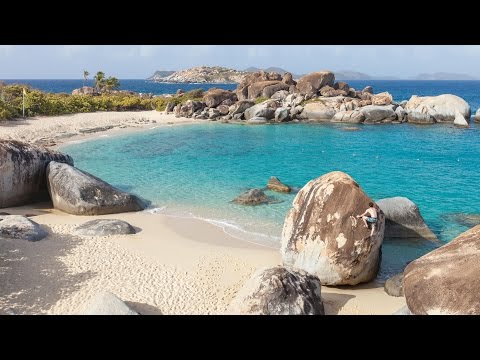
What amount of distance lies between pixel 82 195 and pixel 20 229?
11.1 feet

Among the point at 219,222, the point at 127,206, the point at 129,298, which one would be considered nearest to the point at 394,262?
the point at 219,222

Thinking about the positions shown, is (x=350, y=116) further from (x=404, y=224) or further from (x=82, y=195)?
(x=82, y=195)

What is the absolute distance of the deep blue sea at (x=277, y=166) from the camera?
1666cm

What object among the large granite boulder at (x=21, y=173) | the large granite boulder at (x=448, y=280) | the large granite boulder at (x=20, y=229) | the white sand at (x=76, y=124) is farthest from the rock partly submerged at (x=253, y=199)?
the white sand at (x=76, y=124)

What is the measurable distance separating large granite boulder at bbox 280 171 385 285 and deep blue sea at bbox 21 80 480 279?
55.4 inches

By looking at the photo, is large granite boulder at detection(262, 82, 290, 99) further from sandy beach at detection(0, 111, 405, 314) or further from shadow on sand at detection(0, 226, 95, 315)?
shadow on sand at detection(0, 226, 95, 315)

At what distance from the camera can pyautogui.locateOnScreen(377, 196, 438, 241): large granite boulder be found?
47.4 feet

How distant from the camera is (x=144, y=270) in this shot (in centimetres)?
1138

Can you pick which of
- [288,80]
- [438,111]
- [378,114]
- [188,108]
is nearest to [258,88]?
[288,80]

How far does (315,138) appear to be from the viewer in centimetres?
3684

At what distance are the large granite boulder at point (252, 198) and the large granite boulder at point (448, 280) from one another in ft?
31.0

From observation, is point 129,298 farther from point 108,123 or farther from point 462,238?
point 108,123

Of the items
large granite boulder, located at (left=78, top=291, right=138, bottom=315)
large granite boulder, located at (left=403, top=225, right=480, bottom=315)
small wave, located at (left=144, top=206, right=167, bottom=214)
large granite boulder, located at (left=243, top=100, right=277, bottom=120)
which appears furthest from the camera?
large granite boulder, located at (left=243, top=100, right=277, bottom=120)

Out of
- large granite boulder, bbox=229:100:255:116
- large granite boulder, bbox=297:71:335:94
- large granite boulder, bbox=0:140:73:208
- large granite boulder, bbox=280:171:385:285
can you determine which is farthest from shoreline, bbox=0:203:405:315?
large granite boulder, bbox=297:71:335:94
